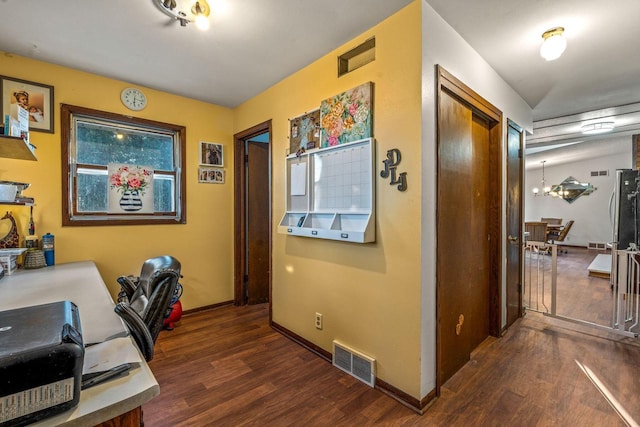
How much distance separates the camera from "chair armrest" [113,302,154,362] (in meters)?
1.11

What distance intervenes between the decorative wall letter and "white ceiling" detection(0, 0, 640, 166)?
0.92 metres

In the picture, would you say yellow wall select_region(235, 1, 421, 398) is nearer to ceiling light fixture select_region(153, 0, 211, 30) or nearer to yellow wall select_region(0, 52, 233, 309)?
ceiling light fixture select_region(153, 0, 211, 30)

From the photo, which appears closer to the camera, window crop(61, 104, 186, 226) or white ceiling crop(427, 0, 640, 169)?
white ceiling crop(427, 0, 640, 169)

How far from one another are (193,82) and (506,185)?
3.33 metres

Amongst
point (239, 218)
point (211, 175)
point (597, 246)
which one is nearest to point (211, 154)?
point (211, 175)

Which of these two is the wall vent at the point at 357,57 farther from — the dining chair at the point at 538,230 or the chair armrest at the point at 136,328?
the dining chair at the point at 538,230

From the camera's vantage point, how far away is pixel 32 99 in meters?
2.43

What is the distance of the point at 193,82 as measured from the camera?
290 cm

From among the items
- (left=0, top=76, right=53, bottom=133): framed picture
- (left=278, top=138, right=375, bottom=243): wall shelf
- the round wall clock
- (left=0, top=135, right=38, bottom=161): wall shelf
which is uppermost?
the round wall clock

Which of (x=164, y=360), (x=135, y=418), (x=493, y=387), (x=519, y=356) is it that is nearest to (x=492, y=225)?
(x=519, y=356)

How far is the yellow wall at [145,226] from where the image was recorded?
8.06 feet

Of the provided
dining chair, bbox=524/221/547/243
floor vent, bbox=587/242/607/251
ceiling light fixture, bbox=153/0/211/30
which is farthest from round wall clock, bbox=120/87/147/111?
floor vent, bbox=587/242/607/251

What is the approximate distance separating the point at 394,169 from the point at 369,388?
152 centimetres

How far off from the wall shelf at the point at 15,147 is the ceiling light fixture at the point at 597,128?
20.6 feet
